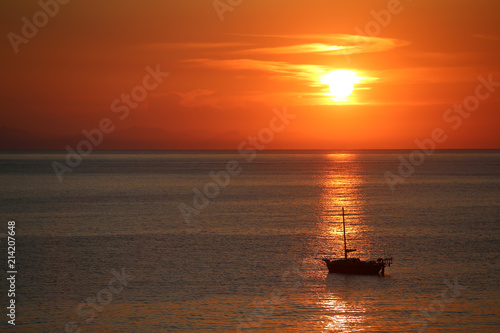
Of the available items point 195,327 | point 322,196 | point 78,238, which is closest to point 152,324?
point 195,327

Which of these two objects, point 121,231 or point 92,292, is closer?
point 92,292

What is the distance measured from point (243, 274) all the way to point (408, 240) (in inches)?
1217

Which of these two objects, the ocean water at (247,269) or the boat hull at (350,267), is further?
the boat hull at (350,267)

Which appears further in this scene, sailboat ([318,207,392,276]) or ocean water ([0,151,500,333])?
sailboat ([318,207,392,276])

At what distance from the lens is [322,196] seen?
489ft

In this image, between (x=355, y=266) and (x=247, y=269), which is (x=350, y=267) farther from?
(x=247, y=269)

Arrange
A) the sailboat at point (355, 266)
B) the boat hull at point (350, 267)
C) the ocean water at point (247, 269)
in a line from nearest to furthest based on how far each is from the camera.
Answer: the ocean water at point (247, 269), the sailboat at point (355, 266), the boat hull at point (350, 267)

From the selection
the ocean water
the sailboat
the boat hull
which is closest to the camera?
the ocean water

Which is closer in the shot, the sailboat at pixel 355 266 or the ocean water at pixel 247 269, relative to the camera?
the ocean water at pixel 247 269

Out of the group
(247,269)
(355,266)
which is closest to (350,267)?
(355,266)

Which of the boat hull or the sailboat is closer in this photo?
the sailboat

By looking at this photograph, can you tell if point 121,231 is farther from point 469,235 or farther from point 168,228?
point 469,235

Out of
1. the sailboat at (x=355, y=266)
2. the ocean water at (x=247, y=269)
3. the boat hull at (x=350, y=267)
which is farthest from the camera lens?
the boat hull at (x=350, y=267)

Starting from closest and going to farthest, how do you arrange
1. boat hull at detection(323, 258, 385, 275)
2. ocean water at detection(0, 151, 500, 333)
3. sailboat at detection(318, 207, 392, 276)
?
ocean water at detection(0, 151, 500, 333) → sailboat at detection(318, 207, 392, 276) → boat hull at detection(323, 258, 385, 275)
